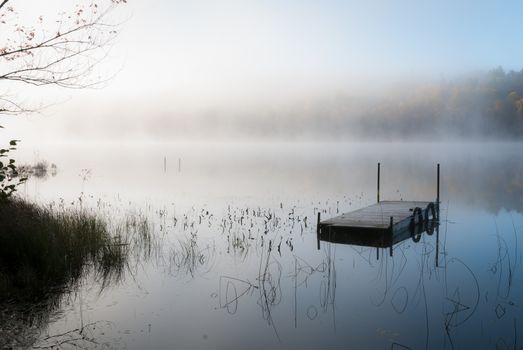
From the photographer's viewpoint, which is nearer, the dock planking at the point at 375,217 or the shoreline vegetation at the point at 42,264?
the shoreline vegetation at the point at 42,264

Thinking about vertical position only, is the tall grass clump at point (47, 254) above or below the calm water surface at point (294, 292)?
above

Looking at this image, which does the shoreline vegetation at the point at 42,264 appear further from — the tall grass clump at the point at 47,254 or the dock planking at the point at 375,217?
the dock planking at the point at 375,217

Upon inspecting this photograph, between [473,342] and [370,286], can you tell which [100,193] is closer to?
[370,286]

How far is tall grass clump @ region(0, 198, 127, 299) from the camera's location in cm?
948

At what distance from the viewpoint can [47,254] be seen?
34.6 feet

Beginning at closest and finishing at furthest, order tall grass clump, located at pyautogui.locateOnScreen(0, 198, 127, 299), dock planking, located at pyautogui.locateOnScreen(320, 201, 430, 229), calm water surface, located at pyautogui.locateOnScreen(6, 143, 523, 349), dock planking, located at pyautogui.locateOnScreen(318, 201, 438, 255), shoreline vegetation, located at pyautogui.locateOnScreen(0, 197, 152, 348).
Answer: shoreline vegetation, located at pyautogui.locateOnScreen(0, 197, 152, 348) < calm water surface, located at pyautogui.locateOnScreen(6, 143, 523, 349) < tall grass clump, located at pyautogui.locateOnScreen(0, 198, 127, 299) < dock planking, located at pyautogui.locateOnScreen(318, 201, 438, 255) < dock planking, located at pyautogui.locateOnScreen(320, 201, 430, 229)

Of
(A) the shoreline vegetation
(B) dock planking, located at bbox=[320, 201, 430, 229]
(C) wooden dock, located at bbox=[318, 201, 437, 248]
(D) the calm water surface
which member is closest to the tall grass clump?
(A) the shoreline vegetation

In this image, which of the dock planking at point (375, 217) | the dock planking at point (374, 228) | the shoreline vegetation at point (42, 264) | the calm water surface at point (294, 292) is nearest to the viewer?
the shoreline vegetation at point (42, 264)

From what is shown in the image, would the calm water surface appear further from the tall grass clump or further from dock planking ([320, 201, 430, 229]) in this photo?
dock planking ([320, 201, 430, 229])

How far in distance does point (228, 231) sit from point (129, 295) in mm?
8101

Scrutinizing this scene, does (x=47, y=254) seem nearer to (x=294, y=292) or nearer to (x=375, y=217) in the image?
(x=294, y=292)

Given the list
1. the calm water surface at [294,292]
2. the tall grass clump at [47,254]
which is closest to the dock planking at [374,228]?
the calm water surface at [294,292]

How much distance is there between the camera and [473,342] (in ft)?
27.6

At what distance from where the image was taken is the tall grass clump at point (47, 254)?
9.48 meters
